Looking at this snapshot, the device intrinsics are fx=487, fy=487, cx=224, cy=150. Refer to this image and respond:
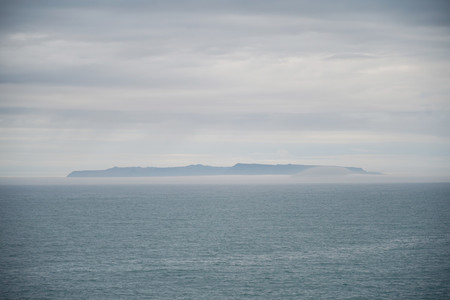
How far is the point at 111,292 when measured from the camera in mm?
54562

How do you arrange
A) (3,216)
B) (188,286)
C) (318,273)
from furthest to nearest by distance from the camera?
1. (3,216)
2. (318,273)
3. (188,286)

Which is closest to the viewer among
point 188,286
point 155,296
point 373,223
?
point 155,296

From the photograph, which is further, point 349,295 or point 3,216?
point 3,216

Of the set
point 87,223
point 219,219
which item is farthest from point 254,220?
point 87,223

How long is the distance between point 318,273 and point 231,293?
13.6m

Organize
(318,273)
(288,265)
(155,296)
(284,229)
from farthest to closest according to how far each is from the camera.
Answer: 1. (284,229)
2. (288,265)
3. (318,273)
4. (155,296)

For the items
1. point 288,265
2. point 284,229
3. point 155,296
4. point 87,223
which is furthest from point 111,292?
point 87,223

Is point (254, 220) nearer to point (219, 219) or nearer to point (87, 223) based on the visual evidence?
point (219, 219)

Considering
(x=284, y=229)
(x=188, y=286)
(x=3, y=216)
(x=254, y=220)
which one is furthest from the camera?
(x=3, y=216)

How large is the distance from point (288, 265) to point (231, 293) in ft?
47.5

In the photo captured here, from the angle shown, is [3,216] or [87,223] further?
[3,216]

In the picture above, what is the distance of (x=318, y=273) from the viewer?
6206 cm

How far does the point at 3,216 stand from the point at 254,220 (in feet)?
224

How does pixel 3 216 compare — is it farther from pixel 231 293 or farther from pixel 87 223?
pixel 231 293
